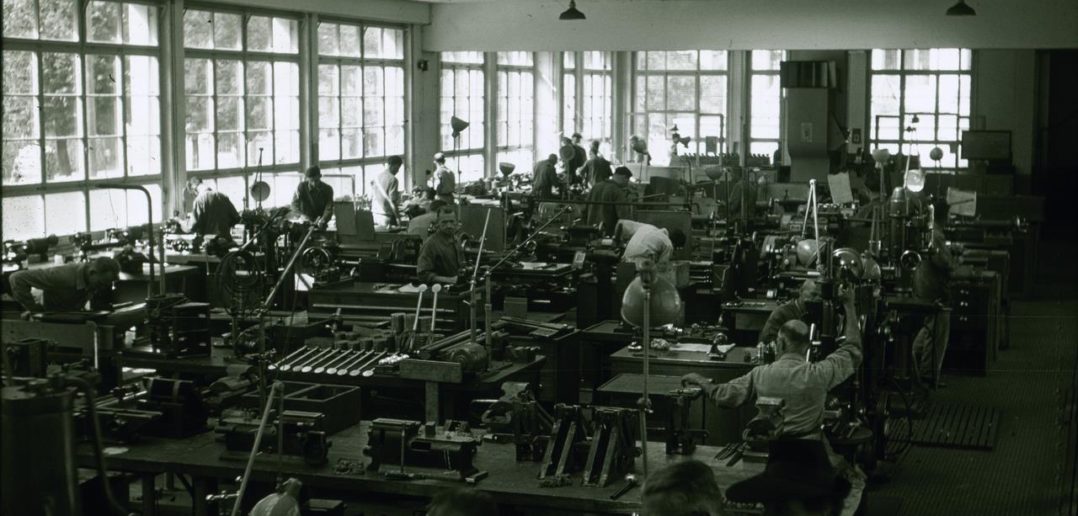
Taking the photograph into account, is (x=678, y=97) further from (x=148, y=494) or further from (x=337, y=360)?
(x=148, y=494)

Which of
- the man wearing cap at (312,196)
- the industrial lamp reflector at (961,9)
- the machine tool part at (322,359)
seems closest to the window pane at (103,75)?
the man wearing cap at (312,196)

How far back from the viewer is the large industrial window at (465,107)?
1736 cm

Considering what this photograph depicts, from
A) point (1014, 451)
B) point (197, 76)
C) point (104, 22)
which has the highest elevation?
point (104, 22)

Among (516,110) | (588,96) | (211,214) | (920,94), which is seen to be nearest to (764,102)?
(920,94)

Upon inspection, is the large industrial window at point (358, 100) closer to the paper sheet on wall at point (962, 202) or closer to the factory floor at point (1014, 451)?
the paper sheet on wall at point (962, 202)

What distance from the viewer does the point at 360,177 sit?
15.5 m

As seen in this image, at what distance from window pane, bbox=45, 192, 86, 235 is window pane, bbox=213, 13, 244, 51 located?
2513 mm

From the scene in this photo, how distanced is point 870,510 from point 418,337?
7.93ft

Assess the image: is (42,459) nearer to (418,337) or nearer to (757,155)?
(418,337)

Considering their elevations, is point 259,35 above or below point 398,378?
above

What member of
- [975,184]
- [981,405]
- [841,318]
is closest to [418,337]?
[841,318]

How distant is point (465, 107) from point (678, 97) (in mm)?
6183

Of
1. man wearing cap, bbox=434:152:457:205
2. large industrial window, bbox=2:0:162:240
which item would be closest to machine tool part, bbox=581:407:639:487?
large industrial window, bbox=2:0:162:240

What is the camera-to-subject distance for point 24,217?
10258 mm
